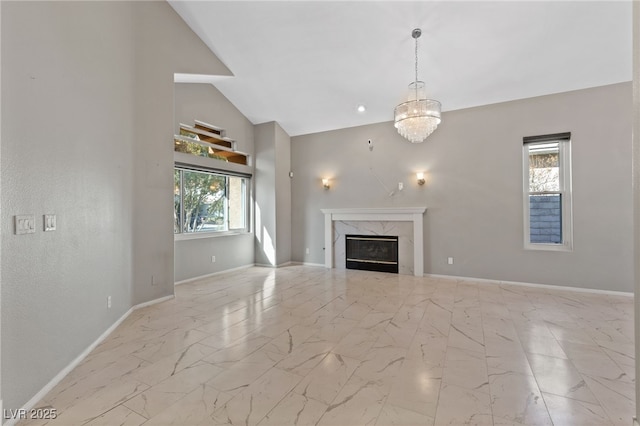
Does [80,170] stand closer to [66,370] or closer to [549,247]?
[66,370]

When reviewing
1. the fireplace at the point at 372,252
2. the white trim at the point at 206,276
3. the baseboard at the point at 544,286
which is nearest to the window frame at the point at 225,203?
the white trim at the point at 206,276

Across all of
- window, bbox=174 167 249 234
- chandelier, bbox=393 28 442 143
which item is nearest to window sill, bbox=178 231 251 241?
window, bbox=174 167 249 234

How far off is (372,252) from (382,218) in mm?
774

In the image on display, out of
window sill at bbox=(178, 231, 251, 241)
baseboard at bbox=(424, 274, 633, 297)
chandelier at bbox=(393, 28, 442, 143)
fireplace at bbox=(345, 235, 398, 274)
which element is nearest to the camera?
chandelier at bbox=(393, 28, 442, 143)

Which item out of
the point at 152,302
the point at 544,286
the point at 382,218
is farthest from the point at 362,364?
the point at 544,286

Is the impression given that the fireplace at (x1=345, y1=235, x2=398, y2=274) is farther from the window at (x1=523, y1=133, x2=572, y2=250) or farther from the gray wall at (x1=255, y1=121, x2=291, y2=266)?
the window at (x1=523, y1=133, x2=572, y2=250)

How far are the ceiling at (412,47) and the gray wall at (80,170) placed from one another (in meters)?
1.11

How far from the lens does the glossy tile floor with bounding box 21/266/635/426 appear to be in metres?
1.75

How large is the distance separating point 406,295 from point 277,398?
9.31 ft

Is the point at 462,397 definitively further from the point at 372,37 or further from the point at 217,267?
the point at 217,267

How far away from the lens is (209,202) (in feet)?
19.0

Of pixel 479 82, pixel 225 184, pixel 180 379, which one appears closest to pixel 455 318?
pixel 180 379

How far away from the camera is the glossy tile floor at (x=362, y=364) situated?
175 cm

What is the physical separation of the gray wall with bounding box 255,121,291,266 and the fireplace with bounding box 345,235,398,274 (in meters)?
1.58
